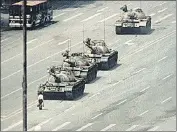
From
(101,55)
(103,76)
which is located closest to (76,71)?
(103,76)

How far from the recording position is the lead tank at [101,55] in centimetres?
7306

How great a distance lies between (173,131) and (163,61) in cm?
2390

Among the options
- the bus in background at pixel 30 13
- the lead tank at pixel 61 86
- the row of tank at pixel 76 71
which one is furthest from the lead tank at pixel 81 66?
the bus in background at pixel 30 13

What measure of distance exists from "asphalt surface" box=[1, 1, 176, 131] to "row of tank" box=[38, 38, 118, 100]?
64 cm

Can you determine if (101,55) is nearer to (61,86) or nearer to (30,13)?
(61,86)

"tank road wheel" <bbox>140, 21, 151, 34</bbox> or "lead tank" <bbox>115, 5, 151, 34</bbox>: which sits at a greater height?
"lead tank" <bbox>115, 5, 151, 34</bbox>

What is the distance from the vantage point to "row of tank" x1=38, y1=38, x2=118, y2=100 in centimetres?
6300

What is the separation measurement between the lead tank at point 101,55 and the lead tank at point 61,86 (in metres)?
8.35

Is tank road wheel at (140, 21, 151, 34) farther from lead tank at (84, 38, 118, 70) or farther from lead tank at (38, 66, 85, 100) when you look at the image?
lead tank at (38, 66, 85, 100)

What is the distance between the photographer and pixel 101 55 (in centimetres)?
7344

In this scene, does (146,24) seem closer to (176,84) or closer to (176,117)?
(176,84)

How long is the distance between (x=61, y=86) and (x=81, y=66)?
6.03m

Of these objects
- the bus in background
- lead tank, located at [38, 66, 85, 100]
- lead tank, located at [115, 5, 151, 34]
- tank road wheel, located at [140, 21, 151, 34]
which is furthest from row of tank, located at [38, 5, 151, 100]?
the bus in background

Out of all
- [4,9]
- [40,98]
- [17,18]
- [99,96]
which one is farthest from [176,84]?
[4,9]
